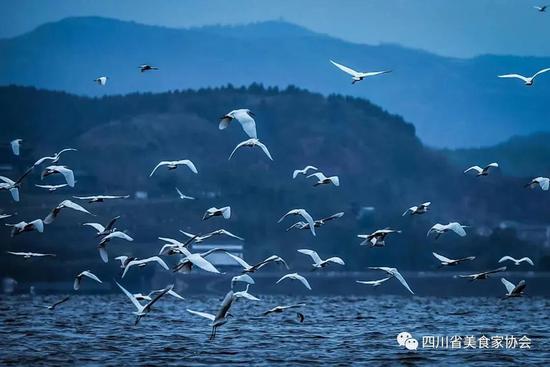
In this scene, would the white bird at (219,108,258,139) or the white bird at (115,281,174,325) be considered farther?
the white bird at (219,108,258,139)

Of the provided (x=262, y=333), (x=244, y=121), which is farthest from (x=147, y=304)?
(x=262, y=333)

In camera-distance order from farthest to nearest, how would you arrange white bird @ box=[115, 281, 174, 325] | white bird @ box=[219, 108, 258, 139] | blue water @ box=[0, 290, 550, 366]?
white bird @ box=[219, 108, 258, 139] < blue water @ box=[0, 290, 550, 366] < white bird @ box=[115, 281, 174, 325]

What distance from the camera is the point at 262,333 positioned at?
184 ft

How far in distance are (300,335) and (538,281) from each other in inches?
2099

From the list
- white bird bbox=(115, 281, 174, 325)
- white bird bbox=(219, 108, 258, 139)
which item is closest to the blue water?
white bird bbox=(115, 281, 174, 325)

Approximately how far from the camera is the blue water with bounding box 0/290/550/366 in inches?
1847

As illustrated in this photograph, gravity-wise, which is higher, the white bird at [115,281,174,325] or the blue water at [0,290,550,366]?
the white bird at [115,281,174,325]

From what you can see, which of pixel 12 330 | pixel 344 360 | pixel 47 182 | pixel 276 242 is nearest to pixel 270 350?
pixel 344 360

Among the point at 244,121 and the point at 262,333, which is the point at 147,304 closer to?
the point at 244,121

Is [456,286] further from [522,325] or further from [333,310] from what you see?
[522,325]

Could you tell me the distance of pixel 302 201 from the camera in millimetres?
113188

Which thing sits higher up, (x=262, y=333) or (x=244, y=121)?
(x=244, y=121)

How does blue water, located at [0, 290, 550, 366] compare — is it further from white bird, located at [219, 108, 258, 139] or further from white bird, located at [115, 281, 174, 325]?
white bird, located at [219, 108, 258, 139]

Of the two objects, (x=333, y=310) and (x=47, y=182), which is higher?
(x=47, y=182)
